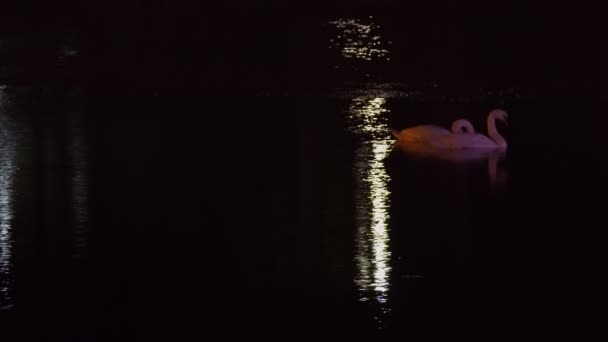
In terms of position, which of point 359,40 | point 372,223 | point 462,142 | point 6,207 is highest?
point 359,40

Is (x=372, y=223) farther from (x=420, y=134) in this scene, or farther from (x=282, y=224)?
(x=420, y=134)

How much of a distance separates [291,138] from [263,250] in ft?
20.8

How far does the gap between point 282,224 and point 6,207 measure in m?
2.62

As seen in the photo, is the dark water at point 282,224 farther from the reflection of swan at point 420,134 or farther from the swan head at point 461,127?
the swan head at point 461,127

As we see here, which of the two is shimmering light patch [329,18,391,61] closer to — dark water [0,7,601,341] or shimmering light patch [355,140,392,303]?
dark water [0,7,601,341]

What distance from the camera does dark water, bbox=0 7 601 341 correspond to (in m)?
10.4

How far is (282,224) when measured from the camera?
44.2 feet

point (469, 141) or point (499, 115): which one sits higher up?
point (499, 115)

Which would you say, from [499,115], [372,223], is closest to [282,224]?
[372,223]

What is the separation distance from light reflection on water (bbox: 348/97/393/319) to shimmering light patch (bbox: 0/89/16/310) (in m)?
2.59

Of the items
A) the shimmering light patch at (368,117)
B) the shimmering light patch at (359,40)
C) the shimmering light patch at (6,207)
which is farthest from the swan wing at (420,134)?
the shimmering light patch at (359,40)

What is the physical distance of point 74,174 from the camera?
1584 cm

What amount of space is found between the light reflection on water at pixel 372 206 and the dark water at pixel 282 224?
1.0 inches

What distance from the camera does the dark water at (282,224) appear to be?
10445mm
